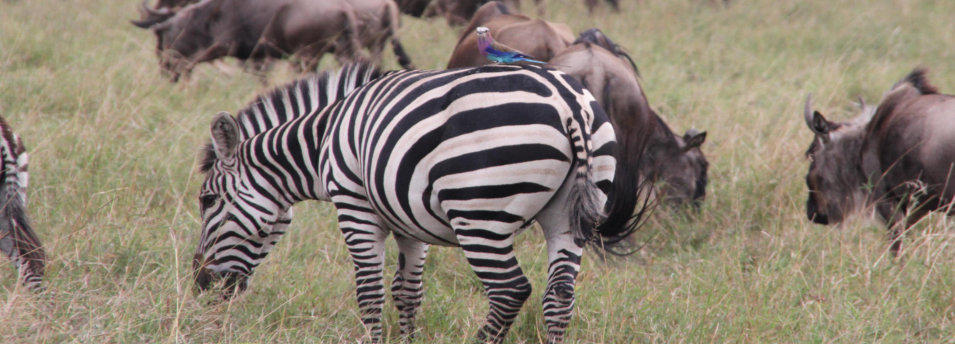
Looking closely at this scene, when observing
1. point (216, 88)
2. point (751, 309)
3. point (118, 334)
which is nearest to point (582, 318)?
point (751, 309)

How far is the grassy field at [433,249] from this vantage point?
3.61 meters

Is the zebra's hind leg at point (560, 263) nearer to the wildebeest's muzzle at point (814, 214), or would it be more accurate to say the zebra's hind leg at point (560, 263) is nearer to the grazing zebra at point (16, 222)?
the grazing zebra at point (16, 222)

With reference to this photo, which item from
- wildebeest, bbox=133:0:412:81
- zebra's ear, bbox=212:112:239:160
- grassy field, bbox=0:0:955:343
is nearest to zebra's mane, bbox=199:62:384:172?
zebra's ear, bbox=212:112:239:160

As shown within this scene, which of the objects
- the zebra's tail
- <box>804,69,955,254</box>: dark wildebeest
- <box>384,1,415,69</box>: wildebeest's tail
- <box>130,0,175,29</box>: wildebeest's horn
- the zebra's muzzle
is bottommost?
<box>384,1,415,69</box>: wildebeest's tail

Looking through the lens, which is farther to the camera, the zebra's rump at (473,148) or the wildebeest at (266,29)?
the wildebeest at (266,29)

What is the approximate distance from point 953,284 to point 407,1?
7674 mm

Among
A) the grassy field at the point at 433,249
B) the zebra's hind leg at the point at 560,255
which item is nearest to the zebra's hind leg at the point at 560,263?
the zebra's hind leg at the point at 560,255

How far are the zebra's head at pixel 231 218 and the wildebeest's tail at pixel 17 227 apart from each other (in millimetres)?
680

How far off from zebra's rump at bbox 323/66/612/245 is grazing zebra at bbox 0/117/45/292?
1.68 meters

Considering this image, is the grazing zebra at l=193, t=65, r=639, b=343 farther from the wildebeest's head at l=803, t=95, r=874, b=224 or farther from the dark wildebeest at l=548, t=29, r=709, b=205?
the wildebeest's head at l=803, t=95, r=874, b=224

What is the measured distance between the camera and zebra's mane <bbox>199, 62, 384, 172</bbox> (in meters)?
3.86

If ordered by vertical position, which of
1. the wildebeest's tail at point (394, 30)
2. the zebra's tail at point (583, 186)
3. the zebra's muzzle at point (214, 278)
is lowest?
the wildebeest's tail at point (394, 30)

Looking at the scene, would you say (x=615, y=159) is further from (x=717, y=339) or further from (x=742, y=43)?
(x=742, y=43)

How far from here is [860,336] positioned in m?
3.55
